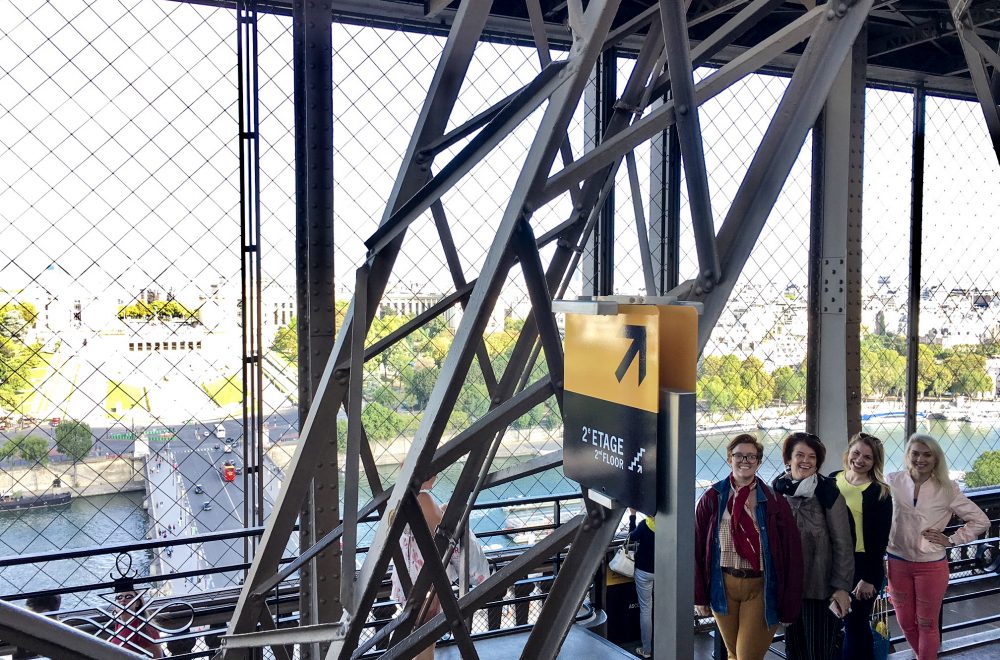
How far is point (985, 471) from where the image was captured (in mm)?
6734

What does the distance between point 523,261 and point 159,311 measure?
8.87 ft

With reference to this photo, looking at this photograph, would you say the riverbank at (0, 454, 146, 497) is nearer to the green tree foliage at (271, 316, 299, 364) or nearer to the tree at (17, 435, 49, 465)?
the tree at (17, 435, 49, 465)

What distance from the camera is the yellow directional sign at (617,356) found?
1.36 metres

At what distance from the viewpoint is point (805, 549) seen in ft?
11.4

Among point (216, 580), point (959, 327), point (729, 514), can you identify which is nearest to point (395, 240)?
point (729, 514)

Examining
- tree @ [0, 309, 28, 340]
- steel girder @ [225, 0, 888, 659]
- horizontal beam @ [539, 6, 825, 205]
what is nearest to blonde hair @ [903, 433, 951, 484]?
steel girder @ [225, 0, 888, 659]

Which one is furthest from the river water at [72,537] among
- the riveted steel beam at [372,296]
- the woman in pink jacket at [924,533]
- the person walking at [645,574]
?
the woman in pink jacket at [924,533]

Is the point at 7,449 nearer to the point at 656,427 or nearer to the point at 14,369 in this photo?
the point at 14,369

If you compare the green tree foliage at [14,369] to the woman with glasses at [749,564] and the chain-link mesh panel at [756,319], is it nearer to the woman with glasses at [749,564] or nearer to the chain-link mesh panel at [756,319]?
the woman with glasses at [749,564]

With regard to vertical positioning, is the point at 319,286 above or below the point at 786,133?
below

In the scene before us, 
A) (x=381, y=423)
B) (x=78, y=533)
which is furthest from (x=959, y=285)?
(x=78, y=533)

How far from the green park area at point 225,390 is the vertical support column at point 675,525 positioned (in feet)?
10.2

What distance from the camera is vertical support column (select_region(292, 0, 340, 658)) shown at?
123 inches

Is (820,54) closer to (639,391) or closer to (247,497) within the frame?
(639,391)
